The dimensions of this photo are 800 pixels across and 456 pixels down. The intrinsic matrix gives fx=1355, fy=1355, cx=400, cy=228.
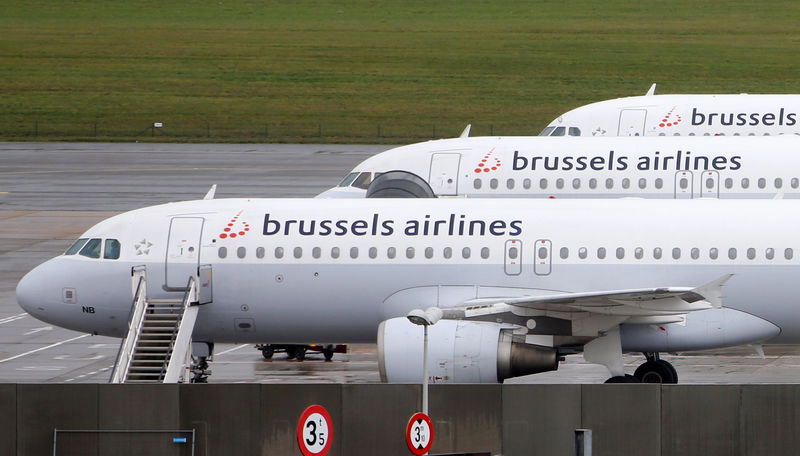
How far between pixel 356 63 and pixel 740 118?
249ft

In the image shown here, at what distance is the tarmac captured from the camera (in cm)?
3697

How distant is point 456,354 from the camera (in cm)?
2977

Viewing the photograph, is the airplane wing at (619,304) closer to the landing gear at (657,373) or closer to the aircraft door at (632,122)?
the landing gear at (657,373)

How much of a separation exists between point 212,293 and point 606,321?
931 centimetres

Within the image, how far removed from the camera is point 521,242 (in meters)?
31.9

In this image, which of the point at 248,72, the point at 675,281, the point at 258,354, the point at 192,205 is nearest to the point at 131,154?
the point at 248,72

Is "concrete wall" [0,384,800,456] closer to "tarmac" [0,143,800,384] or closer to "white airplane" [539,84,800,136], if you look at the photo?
"tarmac" [0,143,800,384]

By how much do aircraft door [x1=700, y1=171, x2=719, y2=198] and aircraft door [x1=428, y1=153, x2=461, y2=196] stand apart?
27.3 feet

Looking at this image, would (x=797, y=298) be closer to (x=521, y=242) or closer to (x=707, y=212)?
(x=707, y=212)

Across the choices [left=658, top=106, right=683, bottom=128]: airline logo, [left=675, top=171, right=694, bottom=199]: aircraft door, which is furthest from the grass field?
[left=675, top=171, right=694, bottom=199]: aircraft door

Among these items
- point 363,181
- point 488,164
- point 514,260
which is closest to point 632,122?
point 488,164

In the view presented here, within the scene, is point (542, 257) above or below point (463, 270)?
above

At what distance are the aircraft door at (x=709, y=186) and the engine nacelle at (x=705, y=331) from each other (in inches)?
565

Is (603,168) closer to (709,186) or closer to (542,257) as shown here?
(709,186)
